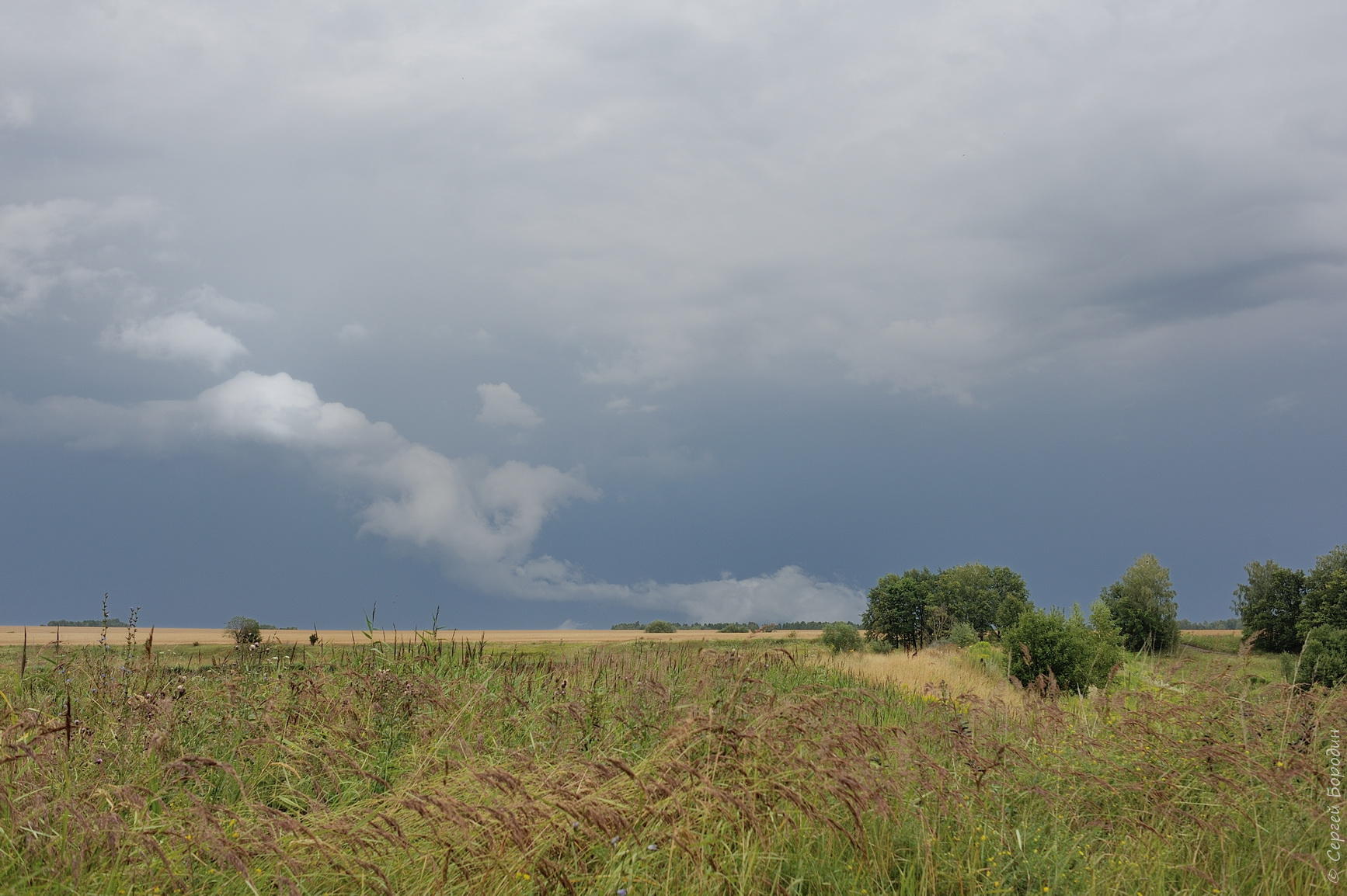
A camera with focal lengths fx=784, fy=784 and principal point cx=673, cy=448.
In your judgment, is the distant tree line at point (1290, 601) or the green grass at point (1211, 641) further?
the green grass at point (1211, 641)

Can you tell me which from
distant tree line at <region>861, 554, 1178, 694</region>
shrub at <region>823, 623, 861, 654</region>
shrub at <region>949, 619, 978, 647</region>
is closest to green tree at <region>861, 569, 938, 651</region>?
distant tree line at <region>861, 554, 1178, 694</region>

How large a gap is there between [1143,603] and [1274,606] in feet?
26.8


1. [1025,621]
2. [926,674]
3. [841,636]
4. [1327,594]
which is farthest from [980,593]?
[926,674]

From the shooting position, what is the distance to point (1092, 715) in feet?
27.8

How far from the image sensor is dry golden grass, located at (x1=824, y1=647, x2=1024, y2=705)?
1258cm

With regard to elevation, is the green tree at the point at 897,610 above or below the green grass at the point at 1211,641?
above

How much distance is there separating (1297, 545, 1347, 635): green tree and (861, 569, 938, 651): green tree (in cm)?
1970

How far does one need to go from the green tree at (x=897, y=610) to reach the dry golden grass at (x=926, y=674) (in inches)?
766

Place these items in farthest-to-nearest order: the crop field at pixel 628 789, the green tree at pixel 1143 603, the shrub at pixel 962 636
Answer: the green tree at pixel 1143 603
the shrub at pixel 962 636
the crop field at pixel 628 789

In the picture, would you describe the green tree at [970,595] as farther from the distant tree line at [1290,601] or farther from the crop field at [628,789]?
the crop field at [628,789]

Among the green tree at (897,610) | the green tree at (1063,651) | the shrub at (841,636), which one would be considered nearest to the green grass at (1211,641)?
the green tree at (897,610)

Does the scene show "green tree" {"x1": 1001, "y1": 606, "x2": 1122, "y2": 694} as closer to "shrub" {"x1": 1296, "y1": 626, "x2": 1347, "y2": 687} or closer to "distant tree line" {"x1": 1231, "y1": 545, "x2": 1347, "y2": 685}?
"shrub" {"x1": 1296, "y1": 626, "x2": 1347, "y2": 687}

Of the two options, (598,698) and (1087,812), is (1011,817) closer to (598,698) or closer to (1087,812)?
(1087,812)

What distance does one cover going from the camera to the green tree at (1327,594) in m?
42.3
